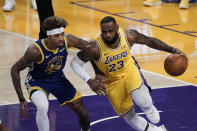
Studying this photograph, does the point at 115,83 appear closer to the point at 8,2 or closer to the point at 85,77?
the point at 85,77

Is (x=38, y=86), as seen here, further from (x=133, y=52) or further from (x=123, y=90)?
(x=133, y=52)

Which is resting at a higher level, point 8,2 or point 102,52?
point 102,52

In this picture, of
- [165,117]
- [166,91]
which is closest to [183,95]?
[166,91]

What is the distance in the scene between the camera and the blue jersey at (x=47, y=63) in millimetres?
6602

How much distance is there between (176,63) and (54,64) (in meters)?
1.67

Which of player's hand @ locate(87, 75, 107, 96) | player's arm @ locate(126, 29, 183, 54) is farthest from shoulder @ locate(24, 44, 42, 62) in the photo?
player's arm @ locate(126, 29, 183, 54)

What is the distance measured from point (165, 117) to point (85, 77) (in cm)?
198

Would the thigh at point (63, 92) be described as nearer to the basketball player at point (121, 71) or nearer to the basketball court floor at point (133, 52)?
the basketball player at point (121, 71)

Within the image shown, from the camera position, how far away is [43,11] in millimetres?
10125

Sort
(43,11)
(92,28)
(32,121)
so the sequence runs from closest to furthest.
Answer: (32,121)
(43,11)
(92,28)

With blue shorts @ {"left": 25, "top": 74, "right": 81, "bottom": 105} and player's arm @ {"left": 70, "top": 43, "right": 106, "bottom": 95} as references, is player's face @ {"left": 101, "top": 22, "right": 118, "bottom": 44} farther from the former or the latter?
blue shorts @ {"left": 25, "top": 74, "right": 81, "bottom": 105}

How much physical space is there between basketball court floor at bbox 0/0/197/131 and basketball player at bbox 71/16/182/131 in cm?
91

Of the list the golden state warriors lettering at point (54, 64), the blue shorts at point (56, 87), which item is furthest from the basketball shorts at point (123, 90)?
the golden state warriors lettering at point (54, 64)

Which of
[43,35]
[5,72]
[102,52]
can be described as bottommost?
[5,72]
